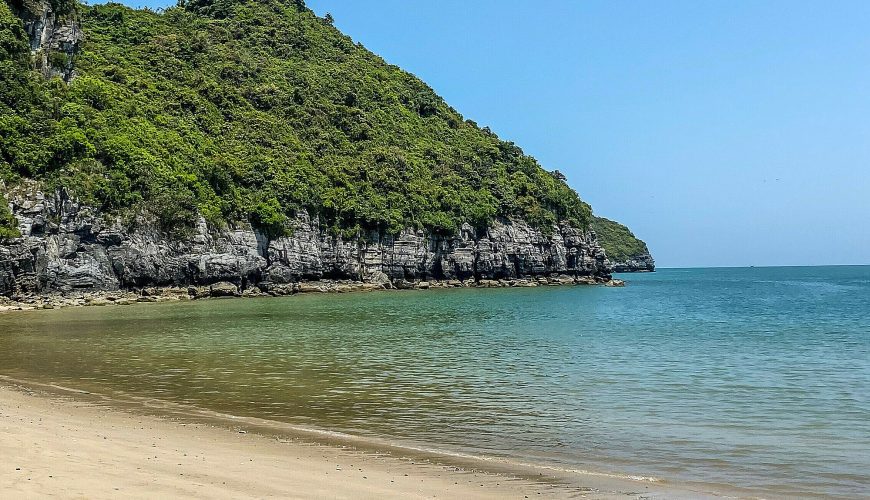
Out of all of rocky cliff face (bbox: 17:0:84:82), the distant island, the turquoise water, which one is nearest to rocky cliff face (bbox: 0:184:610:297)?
the distant island

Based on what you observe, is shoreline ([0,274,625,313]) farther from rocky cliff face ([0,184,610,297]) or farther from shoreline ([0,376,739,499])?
shoreline ([0,376,739,499])

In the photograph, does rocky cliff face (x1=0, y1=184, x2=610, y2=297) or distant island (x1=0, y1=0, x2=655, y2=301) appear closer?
rocky cliff face (x1=0, y1=184, x2=610, y2=297)

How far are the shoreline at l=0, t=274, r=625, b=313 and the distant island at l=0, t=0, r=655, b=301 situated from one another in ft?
1.32

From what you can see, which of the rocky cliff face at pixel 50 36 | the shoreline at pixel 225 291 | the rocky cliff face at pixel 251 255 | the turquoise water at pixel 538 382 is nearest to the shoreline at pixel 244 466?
the turquoise water at pixel 538 382

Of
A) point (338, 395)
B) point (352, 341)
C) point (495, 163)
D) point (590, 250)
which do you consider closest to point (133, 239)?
point (352, 341)

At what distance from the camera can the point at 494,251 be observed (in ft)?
315

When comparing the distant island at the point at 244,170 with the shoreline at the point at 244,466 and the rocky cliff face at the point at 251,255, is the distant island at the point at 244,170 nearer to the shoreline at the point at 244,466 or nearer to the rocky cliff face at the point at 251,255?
the rocky cliff face at the point at 251,255

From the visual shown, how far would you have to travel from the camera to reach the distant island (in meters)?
56.4

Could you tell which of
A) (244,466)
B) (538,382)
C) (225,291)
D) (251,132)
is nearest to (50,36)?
(251,132)

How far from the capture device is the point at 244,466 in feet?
32.4

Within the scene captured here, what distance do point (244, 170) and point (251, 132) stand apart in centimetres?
1068

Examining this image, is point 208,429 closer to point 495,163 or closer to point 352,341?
point 352,341

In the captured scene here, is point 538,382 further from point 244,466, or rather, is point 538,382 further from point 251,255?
point 251,255

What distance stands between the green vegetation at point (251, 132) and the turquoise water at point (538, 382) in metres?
25.3
